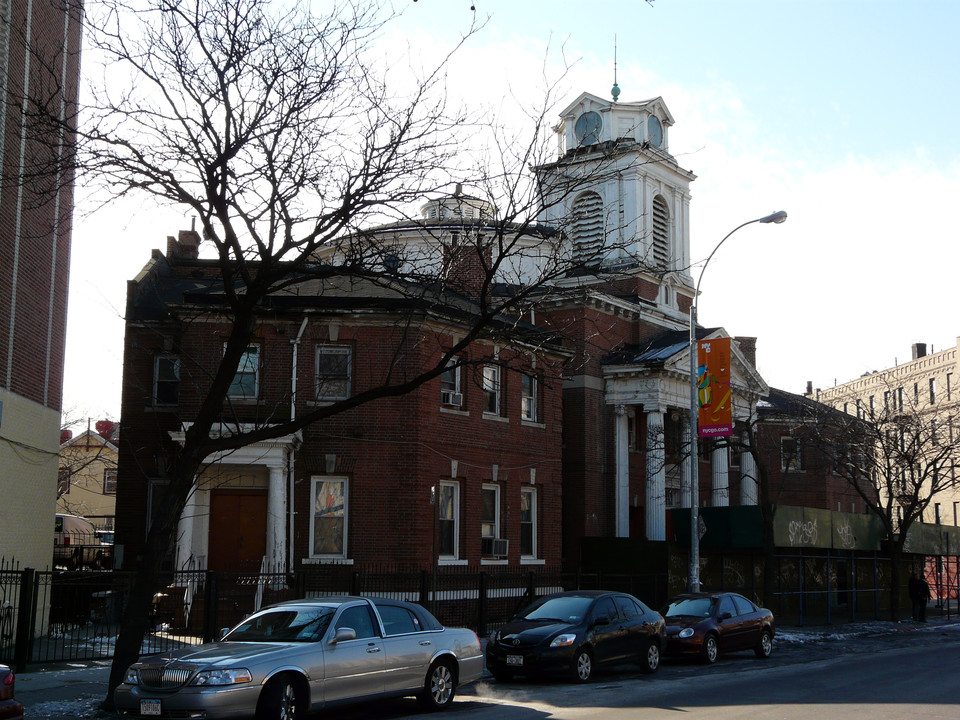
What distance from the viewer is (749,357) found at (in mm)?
45906

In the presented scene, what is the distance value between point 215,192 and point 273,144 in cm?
104

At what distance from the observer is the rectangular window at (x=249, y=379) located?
24188 mm

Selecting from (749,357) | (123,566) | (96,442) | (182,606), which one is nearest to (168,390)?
(123,566)

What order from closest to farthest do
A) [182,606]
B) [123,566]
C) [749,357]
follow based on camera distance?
[182,606], [123,566], [749,357]

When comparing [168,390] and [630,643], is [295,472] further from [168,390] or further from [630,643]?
[630,643]

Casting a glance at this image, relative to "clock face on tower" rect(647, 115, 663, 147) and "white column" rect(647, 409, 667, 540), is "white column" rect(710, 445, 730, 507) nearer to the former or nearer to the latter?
"white column" rect(647, 409, 667, 540)

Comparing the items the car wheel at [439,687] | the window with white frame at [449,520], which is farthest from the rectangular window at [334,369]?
the car wheel at [439,687]

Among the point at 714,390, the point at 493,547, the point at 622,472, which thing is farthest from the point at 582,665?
the point at 622,472

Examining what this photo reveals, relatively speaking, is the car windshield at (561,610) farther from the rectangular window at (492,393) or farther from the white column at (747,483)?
the white column at (747,483)

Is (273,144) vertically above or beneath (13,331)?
above

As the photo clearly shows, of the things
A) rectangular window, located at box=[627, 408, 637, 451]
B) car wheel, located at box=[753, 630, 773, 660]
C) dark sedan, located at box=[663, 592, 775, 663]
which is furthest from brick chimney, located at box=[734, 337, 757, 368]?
car wheel, located at box=[753, 630, 773, 660]

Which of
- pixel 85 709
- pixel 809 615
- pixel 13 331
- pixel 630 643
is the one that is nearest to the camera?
pixel 85 709

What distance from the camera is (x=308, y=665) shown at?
11.3 metres

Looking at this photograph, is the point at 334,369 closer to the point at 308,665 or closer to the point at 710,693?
the point at 710,693
